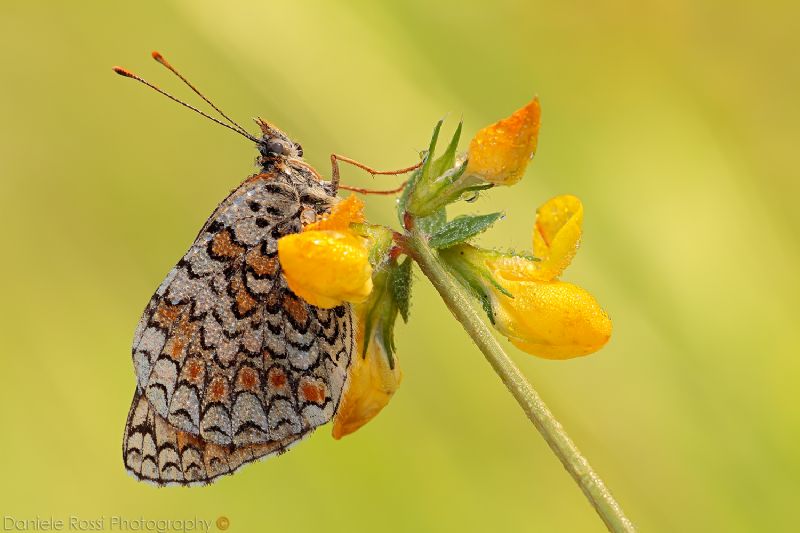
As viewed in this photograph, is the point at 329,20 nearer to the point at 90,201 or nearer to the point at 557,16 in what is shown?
the point at 557,16

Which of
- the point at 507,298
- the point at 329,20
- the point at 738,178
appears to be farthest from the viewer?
the point at 329,20

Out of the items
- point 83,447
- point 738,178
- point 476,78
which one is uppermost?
point 476,78

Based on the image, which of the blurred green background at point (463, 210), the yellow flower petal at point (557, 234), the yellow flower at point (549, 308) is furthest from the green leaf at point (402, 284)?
the blurred green background at point (463, 210)

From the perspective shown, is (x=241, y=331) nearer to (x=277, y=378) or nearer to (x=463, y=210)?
(x=277, y=378)

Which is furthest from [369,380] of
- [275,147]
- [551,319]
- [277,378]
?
[275,147]

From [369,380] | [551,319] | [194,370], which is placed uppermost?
[194,370]

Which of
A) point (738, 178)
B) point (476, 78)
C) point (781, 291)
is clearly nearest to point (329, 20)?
point (476, 78)
